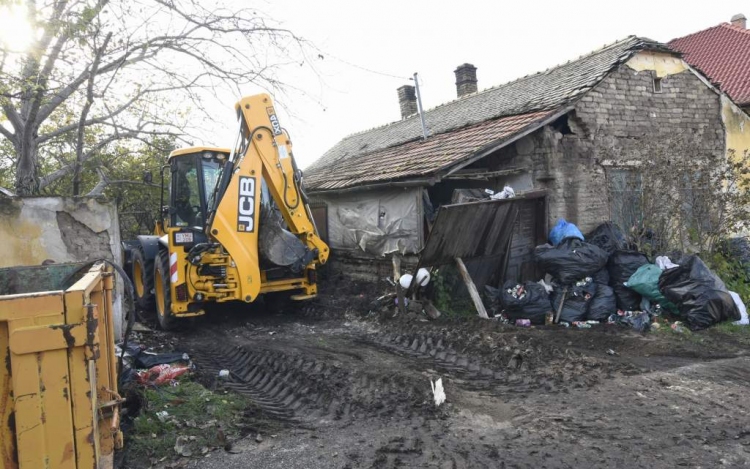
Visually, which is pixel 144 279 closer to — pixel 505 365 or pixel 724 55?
pixel 505 365

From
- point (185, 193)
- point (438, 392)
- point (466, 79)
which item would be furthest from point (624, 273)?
point (466, 79)

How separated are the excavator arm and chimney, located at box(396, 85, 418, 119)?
12.8 m

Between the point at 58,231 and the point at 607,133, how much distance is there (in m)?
8.71

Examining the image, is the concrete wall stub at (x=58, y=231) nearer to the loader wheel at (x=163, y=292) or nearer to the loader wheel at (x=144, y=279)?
the loader wheel at (x=163, y=292)

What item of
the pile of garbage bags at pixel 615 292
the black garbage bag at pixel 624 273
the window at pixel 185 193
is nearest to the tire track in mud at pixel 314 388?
the window at pixel 185 193

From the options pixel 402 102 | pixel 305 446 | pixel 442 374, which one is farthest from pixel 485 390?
pixel 402 102

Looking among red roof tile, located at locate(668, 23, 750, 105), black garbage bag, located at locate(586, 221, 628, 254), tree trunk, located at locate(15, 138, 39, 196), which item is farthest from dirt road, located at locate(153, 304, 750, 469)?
red roof tile, located at locate(668, 23, 750, 105)

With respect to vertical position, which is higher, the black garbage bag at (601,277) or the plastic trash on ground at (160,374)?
the black garbage bag at (601,277)

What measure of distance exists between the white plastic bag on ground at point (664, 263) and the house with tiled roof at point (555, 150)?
1.60 meters

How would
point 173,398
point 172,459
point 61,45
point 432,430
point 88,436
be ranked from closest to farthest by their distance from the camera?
point 88,436 < point 172,459 < point 432,430 < point 173,398 < point 61,45

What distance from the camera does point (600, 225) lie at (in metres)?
8.90

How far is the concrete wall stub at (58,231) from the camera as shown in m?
5.62

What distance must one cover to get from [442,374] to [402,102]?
1565cm

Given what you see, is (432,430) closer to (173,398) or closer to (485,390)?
(485,390)
